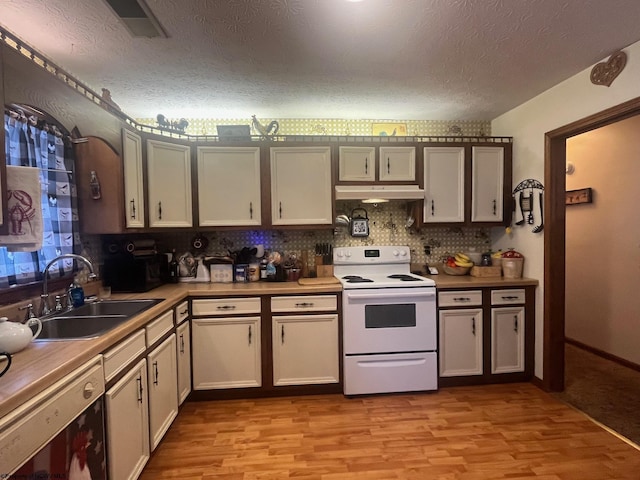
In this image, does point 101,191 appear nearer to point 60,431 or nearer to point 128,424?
point 128,424

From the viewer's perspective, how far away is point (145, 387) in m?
1.77

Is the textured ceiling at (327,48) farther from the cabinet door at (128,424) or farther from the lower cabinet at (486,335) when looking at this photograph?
the cabinet door at (128,424)

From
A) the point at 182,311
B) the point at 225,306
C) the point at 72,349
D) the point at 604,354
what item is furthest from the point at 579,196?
the point at 72,349

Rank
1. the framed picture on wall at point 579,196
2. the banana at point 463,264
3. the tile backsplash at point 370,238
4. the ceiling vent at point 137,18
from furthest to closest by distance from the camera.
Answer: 1. the framed picture on wall at point 579,196
2. the tile backsplash at point 370,238
3. the banana at point 463,264
4. the ceiling vent at point 137,18

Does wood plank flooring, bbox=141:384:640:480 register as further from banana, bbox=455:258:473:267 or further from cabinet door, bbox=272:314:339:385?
banana, bbox=455:258:473:267

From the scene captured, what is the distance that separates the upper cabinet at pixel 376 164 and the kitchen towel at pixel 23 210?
205cm

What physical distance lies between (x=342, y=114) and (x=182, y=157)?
151cm

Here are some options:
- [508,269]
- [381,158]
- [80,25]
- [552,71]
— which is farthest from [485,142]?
[80,25]

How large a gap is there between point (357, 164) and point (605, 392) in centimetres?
276

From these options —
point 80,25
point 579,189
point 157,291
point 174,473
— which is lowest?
point 174,473

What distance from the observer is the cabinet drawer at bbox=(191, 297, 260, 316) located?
8.21 ft

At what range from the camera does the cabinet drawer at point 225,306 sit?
2.50 m

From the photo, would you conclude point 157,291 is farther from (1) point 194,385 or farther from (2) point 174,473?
(2) point 174,473

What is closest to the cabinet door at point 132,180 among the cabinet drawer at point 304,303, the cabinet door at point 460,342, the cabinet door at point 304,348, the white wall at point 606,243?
the cabinet drawer at point 304,303
